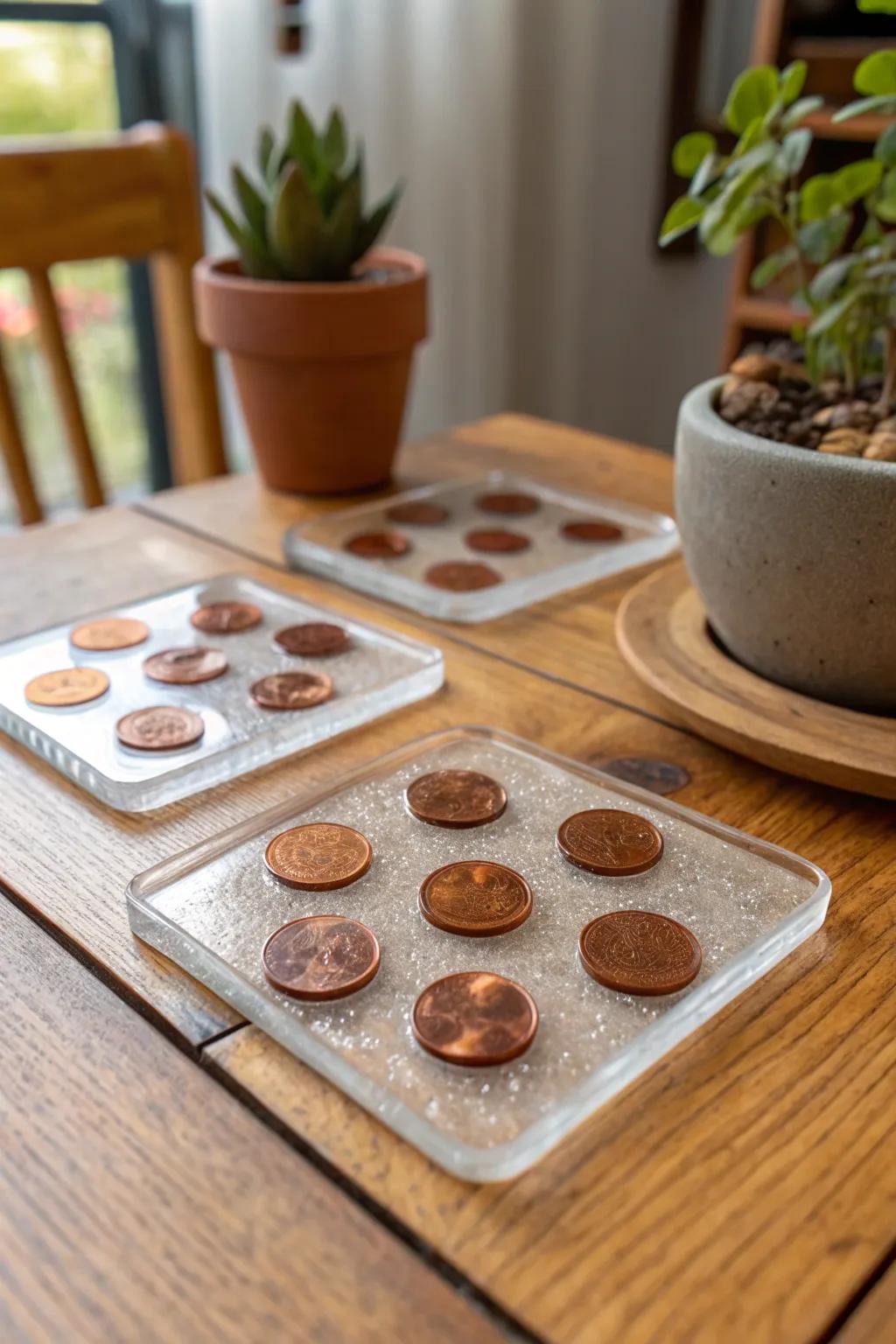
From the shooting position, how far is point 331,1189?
1.27 feet

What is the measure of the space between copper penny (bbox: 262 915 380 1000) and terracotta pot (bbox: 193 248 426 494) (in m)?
0.60

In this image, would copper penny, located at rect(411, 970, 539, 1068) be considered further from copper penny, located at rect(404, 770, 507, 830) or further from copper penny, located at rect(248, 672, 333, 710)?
copper penny, located at rect(248, 672, 333, 710)

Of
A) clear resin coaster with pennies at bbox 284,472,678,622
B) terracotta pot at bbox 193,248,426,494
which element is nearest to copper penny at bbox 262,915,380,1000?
clear resin coaster with pennies at bbox 284,472,678,622

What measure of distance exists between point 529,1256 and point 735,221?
1.83ft

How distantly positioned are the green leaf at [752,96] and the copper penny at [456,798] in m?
0.42

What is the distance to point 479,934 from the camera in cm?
48

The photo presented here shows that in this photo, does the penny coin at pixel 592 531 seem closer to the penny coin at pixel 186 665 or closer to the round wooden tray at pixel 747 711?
the round wooden tray at pixel 747 711

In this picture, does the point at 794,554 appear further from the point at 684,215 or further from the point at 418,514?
the point at 418,514

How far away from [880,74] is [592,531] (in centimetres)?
37

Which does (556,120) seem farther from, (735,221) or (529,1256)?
(529,1256)

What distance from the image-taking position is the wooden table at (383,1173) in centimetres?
35

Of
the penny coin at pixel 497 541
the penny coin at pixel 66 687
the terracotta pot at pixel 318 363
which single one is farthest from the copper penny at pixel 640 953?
the terracotta pot at pixel 318 363

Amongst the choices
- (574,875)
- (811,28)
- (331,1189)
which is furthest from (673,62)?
(331,1189)

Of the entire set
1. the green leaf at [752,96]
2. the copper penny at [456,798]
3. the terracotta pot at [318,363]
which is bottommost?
the copper penny at [456,798]
